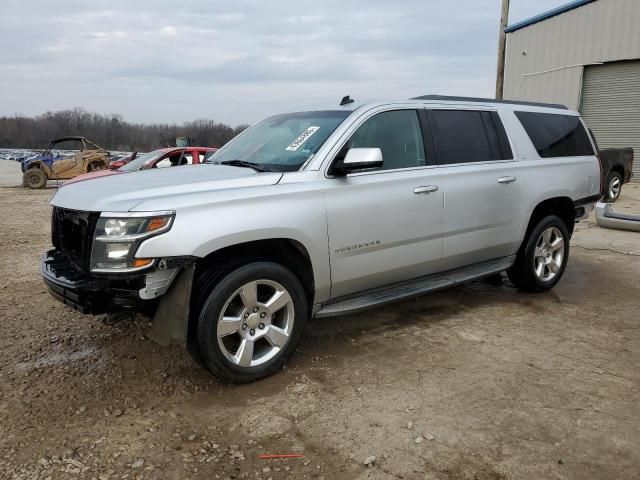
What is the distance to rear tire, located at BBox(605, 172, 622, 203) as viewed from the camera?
12500 mm

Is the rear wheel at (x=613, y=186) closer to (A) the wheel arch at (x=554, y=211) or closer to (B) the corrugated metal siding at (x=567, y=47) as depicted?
(B) the corrugated metal siding at (x=567, y=47)

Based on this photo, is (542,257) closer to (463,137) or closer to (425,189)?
(463,137)

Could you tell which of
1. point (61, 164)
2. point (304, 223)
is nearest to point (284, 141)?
point (304, 223)

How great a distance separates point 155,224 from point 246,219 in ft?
1.75

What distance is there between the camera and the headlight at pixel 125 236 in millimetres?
2838

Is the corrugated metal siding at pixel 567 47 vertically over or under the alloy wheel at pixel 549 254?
over

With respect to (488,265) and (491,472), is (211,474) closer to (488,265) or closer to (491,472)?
(491,472)

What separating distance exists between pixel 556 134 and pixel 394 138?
2.20 m

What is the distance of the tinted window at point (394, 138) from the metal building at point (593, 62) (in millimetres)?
15370

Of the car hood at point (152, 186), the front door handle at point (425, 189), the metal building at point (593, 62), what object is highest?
the metal building at point (593, 62)

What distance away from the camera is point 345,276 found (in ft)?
11.9

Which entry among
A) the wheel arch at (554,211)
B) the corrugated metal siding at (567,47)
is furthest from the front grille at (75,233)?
the corrugated metal siding at (567,47)

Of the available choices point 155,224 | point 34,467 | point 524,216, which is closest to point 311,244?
point 155,224

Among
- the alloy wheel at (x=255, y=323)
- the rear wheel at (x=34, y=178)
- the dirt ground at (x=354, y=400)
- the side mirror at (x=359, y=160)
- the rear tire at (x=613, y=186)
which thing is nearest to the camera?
the dirt ground at (x=354, y=400)
